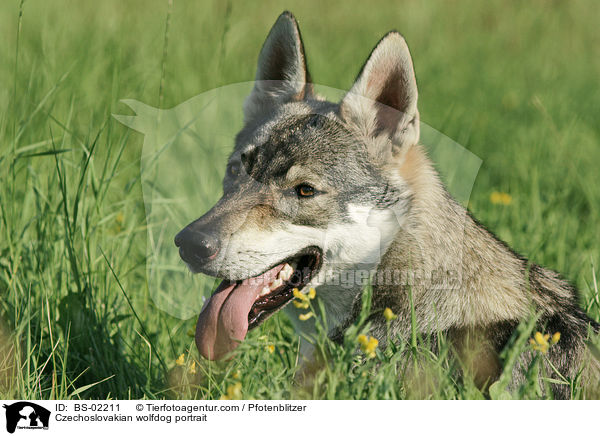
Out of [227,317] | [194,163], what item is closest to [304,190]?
[227,317]

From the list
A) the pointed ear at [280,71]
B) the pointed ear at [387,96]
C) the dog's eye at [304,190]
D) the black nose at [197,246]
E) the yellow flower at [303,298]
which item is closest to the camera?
the yellow flower at [303,298]

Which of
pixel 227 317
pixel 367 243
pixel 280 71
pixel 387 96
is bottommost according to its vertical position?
pixel 227 317

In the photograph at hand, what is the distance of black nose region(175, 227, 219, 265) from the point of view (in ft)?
8.98

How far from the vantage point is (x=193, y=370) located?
292 centimetres

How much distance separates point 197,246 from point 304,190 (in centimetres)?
61

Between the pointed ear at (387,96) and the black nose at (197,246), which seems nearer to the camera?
the black nose at (197,246)

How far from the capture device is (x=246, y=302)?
2.86 meters

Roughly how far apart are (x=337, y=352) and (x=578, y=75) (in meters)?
4.24

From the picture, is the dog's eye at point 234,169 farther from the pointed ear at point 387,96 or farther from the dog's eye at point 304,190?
the pointed ear at point 387,96

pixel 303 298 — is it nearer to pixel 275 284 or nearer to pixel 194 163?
pixel 275 284

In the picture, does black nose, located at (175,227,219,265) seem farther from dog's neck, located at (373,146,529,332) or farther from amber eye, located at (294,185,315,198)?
dog's neck, located at (373,146,529,332)

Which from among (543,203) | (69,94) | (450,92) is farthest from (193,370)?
(450,92)

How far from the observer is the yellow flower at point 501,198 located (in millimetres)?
4929
